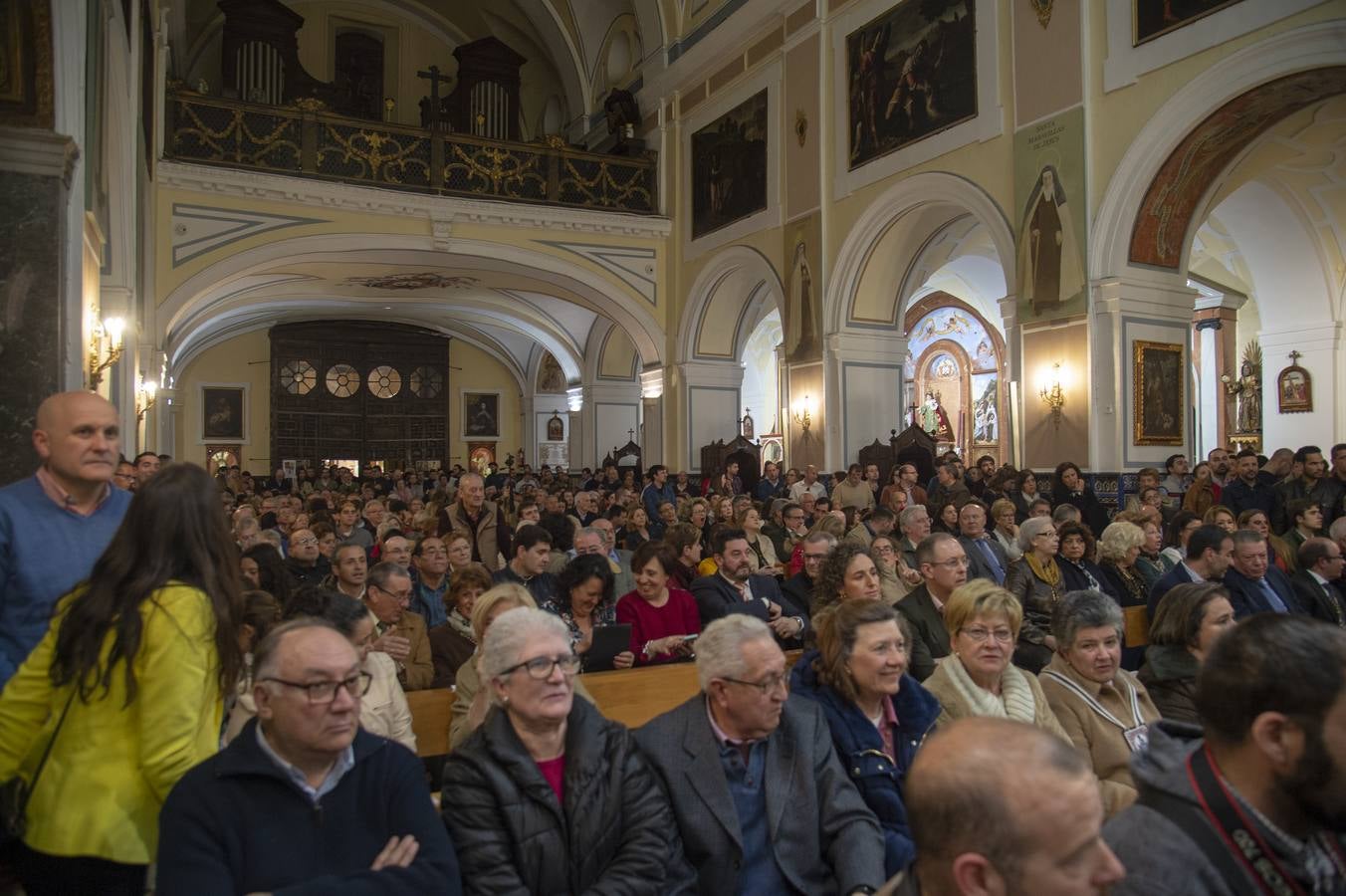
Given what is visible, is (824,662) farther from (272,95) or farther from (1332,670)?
(272,95)

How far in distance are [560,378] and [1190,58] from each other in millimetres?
17985

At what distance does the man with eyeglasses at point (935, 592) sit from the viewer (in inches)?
162

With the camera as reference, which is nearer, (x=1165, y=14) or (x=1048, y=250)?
(x=1165, y=14)

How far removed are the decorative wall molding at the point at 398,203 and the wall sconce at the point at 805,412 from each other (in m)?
4.26

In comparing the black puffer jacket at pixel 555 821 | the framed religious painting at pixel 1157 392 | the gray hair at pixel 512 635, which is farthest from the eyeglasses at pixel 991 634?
the framed religious painting at pixel 1157 392

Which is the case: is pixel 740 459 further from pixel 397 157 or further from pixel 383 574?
pixel 383 574

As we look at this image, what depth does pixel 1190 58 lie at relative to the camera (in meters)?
8.74

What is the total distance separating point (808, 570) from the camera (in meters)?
5.38

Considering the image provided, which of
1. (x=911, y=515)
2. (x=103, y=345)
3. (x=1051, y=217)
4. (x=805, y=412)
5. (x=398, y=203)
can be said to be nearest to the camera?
(x=911, y=515)

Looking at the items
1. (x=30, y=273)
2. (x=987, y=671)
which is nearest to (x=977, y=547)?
(x=987, y=671)

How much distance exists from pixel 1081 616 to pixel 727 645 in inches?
52.6

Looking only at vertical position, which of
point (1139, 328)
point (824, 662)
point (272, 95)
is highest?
point (272, 95)

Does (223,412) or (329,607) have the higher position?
(223,412)

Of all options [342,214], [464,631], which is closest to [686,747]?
[464,631]
